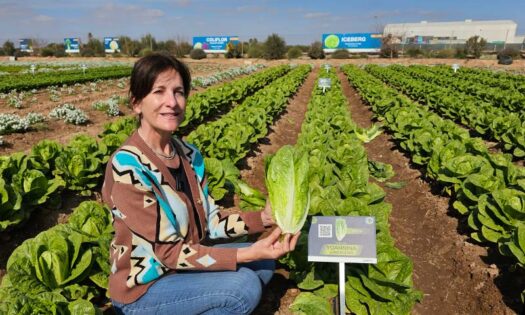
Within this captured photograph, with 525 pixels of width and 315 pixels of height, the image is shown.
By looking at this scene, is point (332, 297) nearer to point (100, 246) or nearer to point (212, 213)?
point (212, 213)

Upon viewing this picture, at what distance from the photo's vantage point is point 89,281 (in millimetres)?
3826

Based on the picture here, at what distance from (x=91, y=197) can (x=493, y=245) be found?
6069 millimetres

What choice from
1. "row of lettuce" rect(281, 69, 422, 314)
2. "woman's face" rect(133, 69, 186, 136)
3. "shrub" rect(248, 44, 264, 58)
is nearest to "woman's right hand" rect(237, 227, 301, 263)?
"row of lettuce" rect(281, 69, 422, 314)

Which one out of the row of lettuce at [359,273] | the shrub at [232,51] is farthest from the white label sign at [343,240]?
the shrub at [232,51]

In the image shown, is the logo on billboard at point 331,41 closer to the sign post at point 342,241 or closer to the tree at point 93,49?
the tree at point 93,49

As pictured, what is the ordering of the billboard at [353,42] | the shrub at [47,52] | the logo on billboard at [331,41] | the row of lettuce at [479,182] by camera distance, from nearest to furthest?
the row of lettuce at [479,182] → the billboard at [353,42] → the logo on billboard at [331,41] → the shrub at [47,52]

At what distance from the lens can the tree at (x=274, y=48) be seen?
225 feet

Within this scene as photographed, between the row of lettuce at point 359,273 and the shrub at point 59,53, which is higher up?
the shrub at point 59,53

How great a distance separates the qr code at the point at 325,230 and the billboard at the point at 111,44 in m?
85.3

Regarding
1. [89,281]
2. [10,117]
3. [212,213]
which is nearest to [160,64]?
[212,213]

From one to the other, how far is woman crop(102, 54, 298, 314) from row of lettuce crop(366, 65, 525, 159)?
8.12 metres

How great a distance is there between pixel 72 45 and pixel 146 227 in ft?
303

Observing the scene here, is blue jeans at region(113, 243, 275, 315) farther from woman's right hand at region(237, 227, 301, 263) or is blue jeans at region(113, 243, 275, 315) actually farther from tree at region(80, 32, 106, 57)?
tree at region(80, 32, 106, 57)

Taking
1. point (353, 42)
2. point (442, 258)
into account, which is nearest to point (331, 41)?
point (353, 42)
